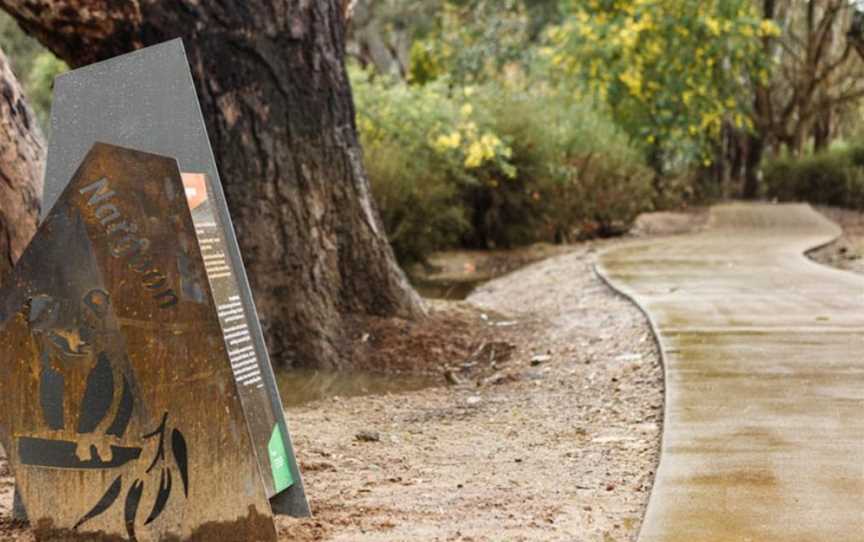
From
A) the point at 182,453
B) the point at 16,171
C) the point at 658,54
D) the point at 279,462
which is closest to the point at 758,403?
the point at 279,462

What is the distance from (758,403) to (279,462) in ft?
7.98

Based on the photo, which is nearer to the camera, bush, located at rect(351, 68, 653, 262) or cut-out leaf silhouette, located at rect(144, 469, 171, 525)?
cut-out leaf silhouette, located at rect(144, 469, 171, 525)

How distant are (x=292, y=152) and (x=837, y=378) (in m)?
3.65

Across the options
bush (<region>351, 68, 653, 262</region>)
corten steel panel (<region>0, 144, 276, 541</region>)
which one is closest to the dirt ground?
corten steel panel (<region>0, 144, 276, 541</region>)

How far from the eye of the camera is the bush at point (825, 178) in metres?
26.1

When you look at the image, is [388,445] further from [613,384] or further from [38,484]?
[38,484]

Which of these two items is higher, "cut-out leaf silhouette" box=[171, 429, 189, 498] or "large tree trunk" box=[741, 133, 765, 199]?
"cut-out leaf silhouette" box=[171, 429, 189, 498]

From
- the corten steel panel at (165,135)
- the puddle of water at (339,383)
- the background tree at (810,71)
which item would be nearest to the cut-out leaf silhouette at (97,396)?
the corten steel panel at (165,135)

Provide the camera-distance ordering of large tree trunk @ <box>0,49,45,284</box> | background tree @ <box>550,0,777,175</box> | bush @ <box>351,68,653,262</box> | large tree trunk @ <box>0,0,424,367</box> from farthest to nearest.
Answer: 1. background tree @ <box>550,0,777,175</box>
2. bush @ <box>351,68,653,262</box>
3. large tree trunk @ <box>0,0,424,367</box>
4. large tree trunk @ <box>0,49,45,284</box>

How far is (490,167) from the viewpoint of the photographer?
16.6m

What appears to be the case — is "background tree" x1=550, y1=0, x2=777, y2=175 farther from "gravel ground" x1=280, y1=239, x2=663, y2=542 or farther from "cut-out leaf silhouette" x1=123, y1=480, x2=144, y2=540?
"cut-out leaf silhouette" x1=123, y1=480, x2=144, y2=540

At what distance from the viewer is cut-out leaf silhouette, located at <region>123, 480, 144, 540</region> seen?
3609 millimetres

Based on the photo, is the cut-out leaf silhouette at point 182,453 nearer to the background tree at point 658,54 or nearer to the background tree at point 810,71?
the background tree at point 658,54

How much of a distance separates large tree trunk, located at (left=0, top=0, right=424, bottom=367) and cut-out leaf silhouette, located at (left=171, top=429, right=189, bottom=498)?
421 centimetres
